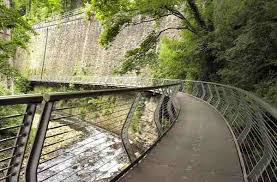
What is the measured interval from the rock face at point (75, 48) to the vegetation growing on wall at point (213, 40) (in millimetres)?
7313

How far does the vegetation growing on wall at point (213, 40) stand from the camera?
1043 centimetres

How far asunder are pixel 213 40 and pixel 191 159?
11181 millimetres

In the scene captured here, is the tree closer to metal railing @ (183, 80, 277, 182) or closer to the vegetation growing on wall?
the vegetation growing on wall

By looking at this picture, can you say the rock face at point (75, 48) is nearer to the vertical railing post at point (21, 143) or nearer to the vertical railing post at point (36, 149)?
the vertical railing post at point (36, 149)

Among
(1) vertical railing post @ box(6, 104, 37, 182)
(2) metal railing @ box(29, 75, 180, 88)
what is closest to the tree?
(2) metal railing @ box(29, 75, 180, 88)

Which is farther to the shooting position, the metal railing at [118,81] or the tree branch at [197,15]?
the metal railing at [118,81]

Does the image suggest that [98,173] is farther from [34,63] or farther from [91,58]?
[34,63]

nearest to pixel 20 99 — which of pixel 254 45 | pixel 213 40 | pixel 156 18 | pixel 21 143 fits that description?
pixel 21 143

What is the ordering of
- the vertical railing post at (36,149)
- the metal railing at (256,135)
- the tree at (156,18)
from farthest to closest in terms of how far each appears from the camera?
the tree at (156,18) → the metal railing at (256,135) → the vertical railing post at (36,149)

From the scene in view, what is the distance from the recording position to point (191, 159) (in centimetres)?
543

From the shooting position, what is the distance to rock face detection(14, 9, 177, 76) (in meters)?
32.5

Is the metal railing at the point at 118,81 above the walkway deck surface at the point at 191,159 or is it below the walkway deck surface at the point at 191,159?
below

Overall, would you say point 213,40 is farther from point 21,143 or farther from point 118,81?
point 118,81

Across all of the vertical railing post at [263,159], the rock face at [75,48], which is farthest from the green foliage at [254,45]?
the rock face at [75,48]
